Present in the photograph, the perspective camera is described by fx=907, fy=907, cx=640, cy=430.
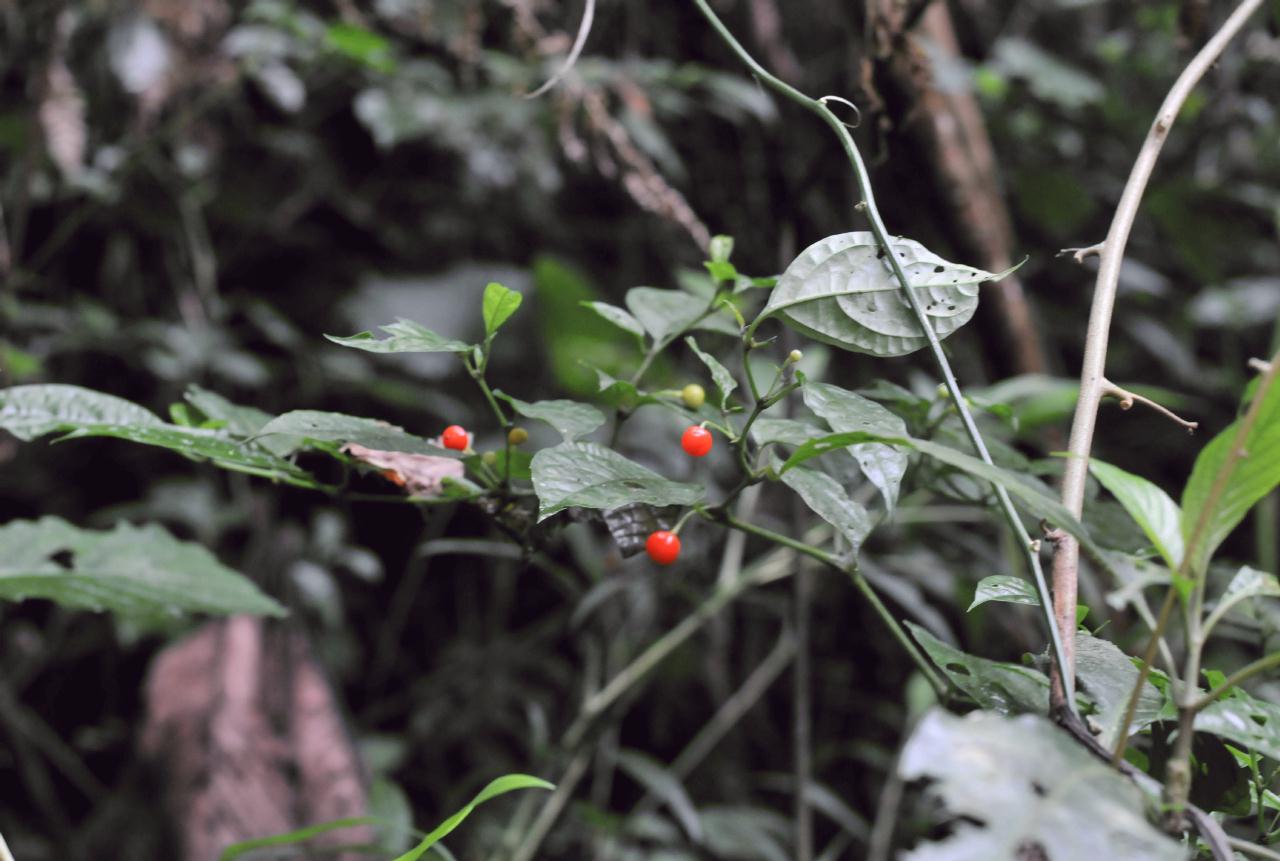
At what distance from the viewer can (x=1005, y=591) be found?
408mm

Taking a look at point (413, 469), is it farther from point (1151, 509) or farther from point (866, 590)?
point (1151, 509)

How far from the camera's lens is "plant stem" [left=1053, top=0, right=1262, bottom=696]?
0.41m

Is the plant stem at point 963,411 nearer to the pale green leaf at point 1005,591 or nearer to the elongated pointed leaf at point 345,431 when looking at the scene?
the pale green leaf at point 1005,591

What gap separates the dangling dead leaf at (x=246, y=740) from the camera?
1.09 metres

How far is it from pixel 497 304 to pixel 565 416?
7 cm

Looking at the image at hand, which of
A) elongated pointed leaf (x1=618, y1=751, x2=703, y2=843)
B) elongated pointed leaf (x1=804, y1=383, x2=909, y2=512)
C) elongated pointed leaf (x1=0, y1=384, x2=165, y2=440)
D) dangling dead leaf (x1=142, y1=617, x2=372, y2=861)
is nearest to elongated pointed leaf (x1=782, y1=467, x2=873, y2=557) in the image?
elongated pointed leaf (x1=804, y1=383, x2=909, y2=512)

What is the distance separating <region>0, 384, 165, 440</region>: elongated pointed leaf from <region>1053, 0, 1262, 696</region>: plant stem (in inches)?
20.0

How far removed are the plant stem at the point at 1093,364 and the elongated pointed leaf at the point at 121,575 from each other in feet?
1.95

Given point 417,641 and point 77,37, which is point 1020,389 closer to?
point 417,641

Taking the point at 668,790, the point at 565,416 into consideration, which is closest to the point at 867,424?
the point at 565,416

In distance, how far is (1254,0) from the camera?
1.77ft

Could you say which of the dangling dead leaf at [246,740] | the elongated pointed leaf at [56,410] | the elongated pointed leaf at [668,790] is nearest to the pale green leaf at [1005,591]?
the elongated pointed leaf at [56,410]

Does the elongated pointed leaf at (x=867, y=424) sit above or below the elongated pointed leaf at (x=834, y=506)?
above

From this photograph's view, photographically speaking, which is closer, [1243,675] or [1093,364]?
[1243,675]
